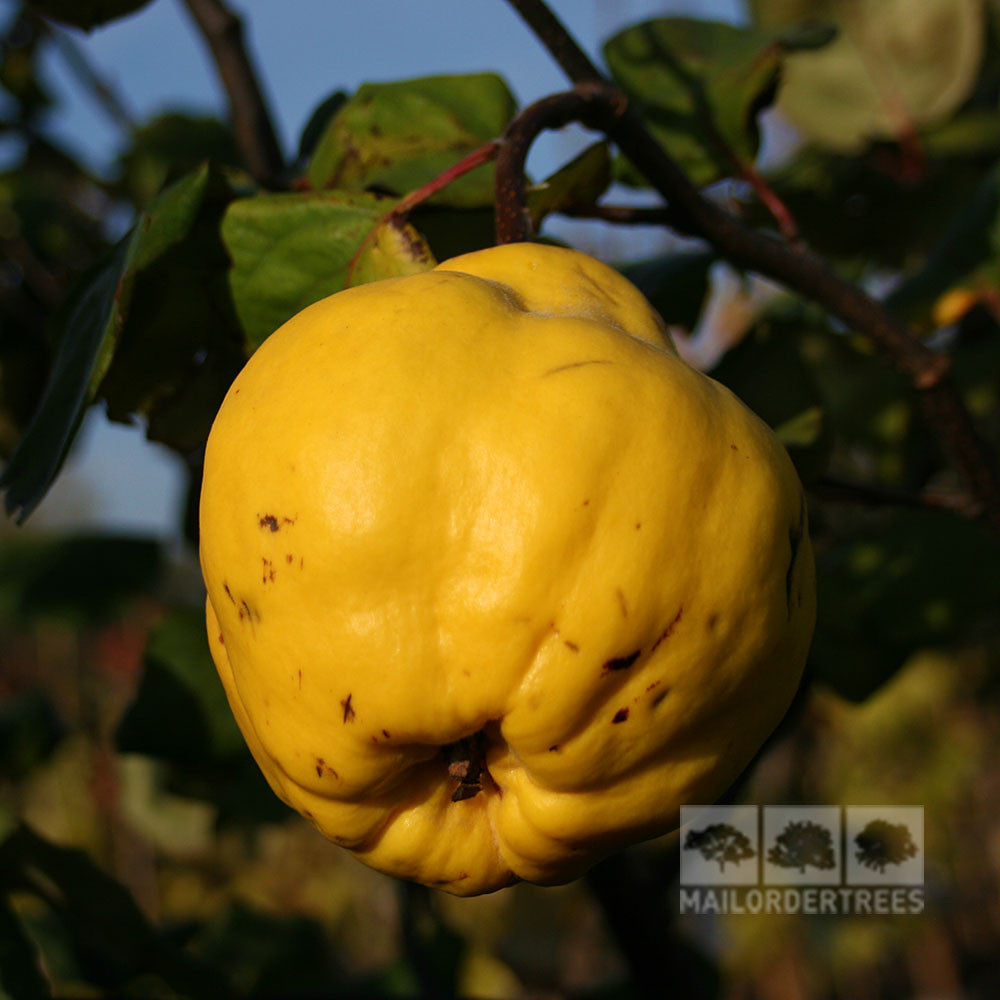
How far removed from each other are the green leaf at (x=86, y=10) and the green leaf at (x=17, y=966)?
3.50 feet

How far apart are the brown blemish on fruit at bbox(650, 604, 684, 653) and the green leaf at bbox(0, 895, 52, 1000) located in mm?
850

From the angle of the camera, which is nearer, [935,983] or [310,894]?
[935,983]

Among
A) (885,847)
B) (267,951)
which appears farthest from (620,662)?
(267,951)

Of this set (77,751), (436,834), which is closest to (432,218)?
(436,834)

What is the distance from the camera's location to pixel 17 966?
113 centimetres

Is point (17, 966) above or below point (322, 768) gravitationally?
below

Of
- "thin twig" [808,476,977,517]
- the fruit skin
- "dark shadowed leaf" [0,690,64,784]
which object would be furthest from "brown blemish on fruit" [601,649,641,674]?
"dark shadowed leaf" [0,690,64,784]

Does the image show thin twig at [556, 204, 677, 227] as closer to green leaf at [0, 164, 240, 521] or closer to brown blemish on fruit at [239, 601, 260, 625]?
green leaf at [0, 164, 240, 521]

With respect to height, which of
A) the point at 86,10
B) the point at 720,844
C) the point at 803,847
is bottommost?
the point at 803,847

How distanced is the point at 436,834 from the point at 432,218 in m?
0.56

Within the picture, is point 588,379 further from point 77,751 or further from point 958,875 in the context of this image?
point 958,875

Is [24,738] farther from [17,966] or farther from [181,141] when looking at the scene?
[181,141]

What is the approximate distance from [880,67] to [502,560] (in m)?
2.03

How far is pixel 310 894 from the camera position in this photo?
5.34 metres
